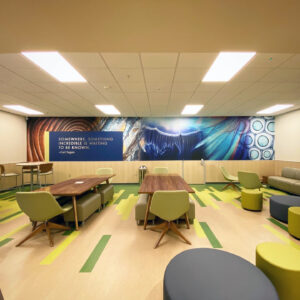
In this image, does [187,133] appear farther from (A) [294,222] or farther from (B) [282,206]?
(A) [294,222]

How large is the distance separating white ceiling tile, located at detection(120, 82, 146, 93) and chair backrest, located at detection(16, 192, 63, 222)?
2594 mm

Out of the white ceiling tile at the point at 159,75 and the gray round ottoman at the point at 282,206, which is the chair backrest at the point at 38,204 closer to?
the white ceiling tile at the point at 159,75

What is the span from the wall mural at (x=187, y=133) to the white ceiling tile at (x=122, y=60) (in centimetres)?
399

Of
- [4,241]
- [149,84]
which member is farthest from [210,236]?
[4,241]

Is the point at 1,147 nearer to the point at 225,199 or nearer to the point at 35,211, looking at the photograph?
the point at 35,211

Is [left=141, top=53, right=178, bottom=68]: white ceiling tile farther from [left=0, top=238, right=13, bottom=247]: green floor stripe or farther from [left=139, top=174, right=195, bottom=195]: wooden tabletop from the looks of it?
[left=0, top=238, right=13, bottom=247]: green floor stripe

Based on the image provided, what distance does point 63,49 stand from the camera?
5.90 feet

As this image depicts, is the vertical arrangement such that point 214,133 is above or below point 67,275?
above

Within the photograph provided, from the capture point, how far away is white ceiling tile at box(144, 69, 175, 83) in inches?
111

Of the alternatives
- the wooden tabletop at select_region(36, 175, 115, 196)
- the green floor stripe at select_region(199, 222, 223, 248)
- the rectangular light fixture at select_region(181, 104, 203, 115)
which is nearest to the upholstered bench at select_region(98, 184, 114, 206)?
the wooden tabletop at select_region(36, 175, 115, 196)

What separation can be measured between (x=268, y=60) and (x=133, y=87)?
2.55 meters

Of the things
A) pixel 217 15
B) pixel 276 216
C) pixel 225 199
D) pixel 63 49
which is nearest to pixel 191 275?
pixel 217 15

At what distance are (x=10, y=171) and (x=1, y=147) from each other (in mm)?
956

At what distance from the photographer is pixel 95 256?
2109 mm
